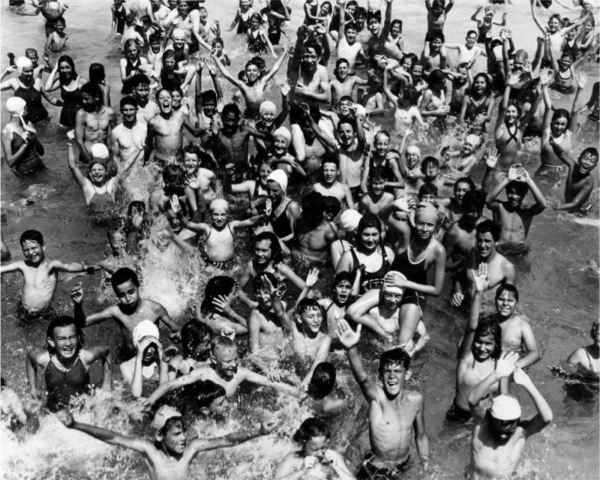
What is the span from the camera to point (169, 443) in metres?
5.07

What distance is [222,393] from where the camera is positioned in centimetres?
591

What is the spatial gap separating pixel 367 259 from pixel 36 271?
3488mm

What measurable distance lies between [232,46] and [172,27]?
164 cm

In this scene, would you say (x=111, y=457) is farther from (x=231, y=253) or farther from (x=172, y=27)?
(x=172, y=27)

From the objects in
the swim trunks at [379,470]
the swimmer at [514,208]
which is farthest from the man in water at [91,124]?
the swim trunks at [379,470]

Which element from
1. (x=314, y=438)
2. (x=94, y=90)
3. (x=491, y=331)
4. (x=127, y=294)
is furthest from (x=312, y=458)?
(x=94, y=90)

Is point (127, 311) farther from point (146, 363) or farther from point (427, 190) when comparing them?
point (427, 190)

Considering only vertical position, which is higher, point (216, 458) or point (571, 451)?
point (571, 451)

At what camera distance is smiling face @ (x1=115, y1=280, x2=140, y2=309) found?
6445 mm

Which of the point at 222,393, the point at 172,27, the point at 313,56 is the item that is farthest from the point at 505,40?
the point at 222,393

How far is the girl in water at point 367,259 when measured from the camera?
702cm

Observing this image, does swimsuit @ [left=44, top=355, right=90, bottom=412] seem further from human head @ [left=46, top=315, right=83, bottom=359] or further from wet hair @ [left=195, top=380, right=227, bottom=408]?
wet hair @ [left=195, top=380, right=227, bottom=408]

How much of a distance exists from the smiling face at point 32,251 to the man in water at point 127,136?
2.62m

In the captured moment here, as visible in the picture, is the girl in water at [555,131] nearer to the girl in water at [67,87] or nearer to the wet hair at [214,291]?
the wet hair at [214,291]
